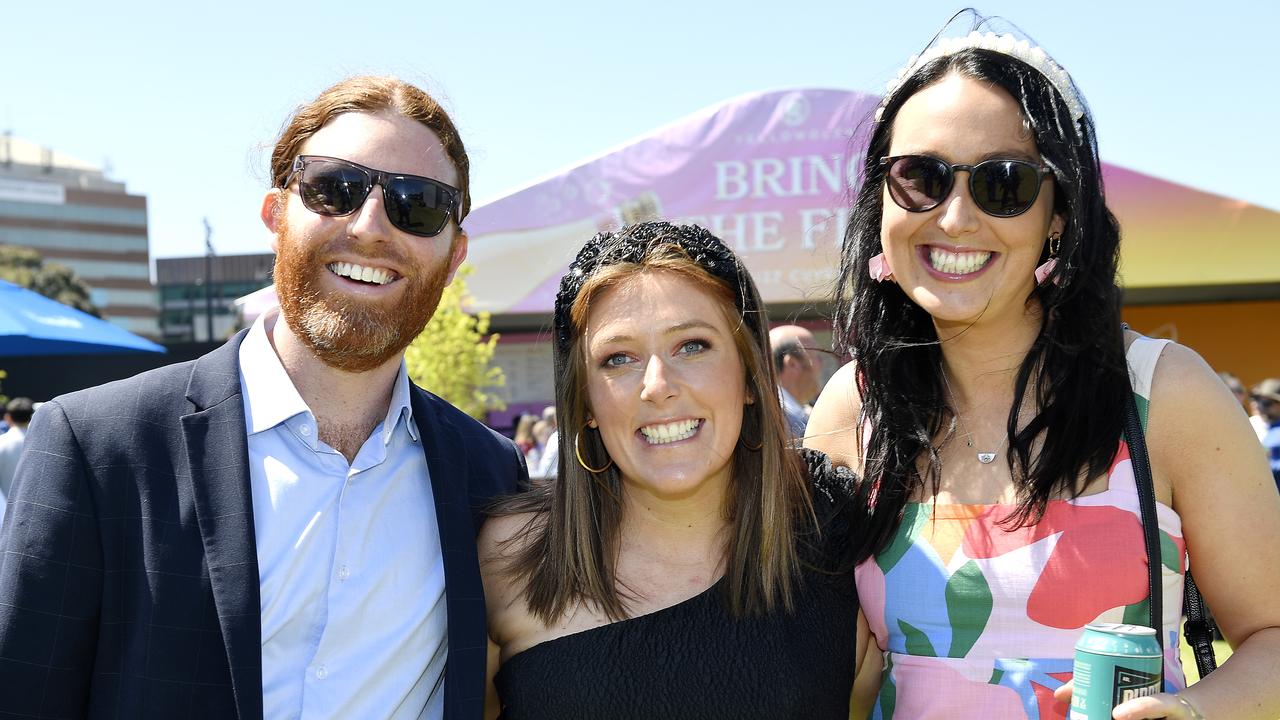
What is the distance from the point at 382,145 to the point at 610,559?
1.24 metres

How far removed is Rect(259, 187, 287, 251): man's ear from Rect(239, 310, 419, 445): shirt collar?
0.88 feet

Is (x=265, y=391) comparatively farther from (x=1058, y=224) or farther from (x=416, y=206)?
(x=1058, y=224)

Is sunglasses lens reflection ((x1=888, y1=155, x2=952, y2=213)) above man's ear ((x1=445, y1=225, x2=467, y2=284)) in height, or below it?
above

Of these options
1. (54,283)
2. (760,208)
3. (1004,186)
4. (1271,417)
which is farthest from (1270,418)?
(54,283)

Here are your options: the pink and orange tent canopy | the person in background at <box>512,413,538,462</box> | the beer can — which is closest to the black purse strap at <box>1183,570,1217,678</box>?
the beer can

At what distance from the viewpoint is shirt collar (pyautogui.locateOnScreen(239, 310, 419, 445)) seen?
239 cm

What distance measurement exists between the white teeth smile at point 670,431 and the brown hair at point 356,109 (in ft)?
2.70

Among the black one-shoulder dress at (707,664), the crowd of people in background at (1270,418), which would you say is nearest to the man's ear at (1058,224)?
the black one-shoulder dress at (707,664)

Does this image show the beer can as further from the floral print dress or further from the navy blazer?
the navy blazer

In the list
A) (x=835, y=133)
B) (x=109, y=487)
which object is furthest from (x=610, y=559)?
(x=835, y=133)

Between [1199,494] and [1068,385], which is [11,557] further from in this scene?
[1199,494]

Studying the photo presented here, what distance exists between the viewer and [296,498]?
2.34 meters

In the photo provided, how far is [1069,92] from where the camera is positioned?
2.43 m

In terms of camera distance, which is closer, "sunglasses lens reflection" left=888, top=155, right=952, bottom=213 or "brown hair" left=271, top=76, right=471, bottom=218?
"sunglasses lens reflection" left=888, top=155, right=952, bottom=213
